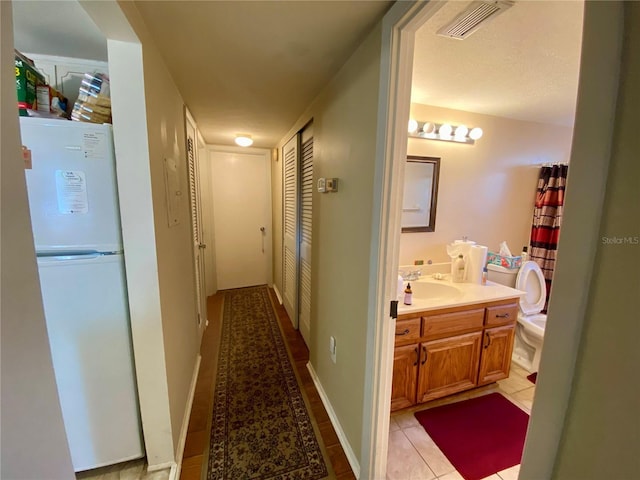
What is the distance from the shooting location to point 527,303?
230 centimetres

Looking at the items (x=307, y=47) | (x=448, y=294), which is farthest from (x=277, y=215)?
(x=307, y=47)

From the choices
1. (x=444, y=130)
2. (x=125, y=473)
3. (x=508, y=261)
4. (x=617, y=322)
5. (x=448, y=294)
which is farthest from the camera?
(x=508, y=261)

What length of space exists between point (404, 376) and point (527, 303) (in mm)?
1504

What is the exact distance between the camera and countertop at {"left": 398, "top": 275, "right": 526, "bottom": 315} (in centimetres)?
161

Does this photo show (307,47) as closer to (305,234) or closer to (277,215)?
(305,234)

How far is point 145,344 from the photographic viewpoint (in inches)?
48.8

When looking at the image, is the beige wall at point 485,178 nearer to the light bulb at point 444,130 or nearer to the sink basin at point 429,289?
the light bulb at point 444,130

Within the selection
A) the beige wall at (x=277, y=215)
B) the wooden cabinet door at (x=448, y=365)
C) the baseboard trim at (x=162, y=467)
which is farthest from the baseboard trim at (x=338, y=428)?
the beige wall at (x=277, y=215)

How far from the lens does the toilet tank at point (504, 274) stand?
227 centimetres

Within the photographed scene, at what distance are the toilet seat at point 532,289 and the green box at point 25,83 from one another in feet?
10.8

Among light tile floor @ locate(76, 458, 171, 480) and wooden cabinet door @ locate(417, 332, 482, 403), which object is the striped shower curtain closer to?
wooden cabinet door @ locate(417, 332, 482, 403)

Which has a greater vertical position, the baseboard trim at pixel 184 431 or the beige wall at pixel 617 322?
the beige wall at pixel 617 322

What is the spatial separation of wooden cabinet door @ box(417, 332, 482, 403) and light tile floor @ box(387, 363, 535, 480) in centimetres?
18

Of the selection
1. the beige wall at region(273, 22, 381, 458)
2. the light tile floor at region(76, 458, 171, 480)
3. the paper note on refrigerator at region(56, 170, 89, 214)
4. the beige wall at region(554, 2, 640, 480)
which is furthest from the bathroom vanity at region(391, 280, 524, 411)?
the paper note on refrigerator at region(56, 170, 89, 214)
